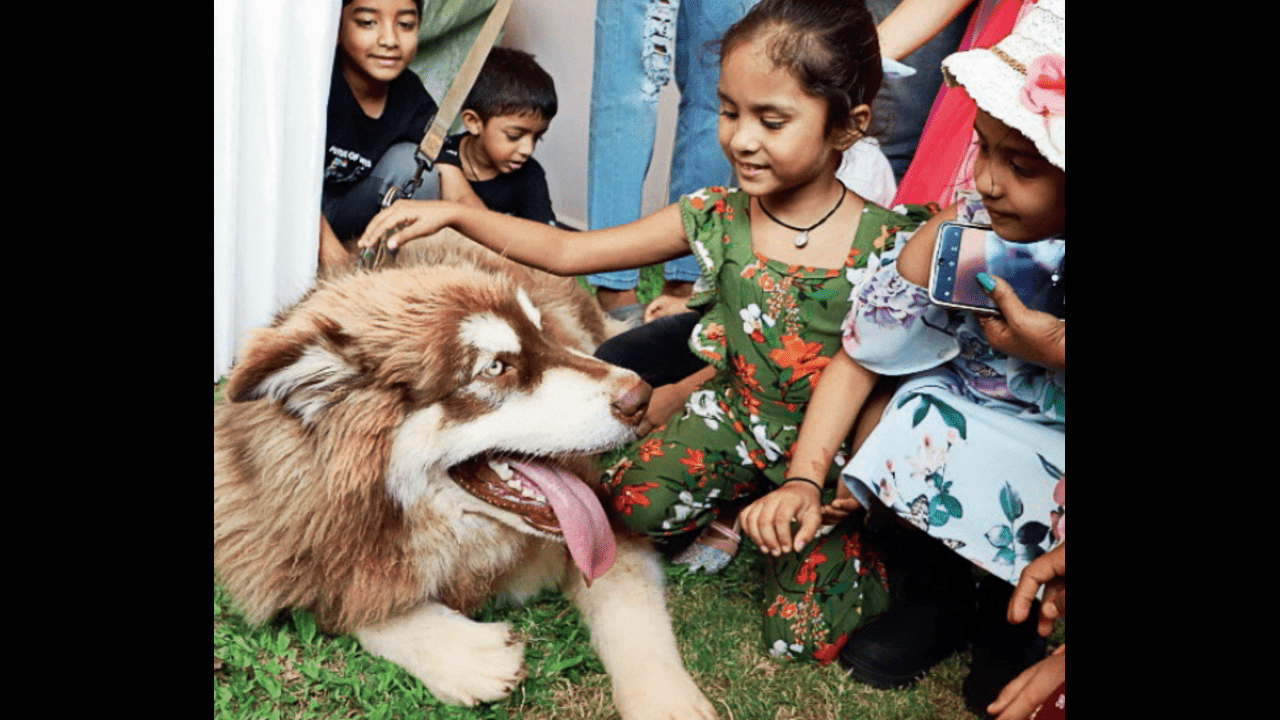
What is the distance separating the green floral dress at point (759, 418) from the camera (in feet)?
5.16

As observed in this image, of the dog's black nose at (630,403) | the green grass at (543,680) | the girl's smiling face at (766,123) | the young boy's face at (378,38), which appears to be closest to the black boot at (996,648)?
the green grass at (543,680)

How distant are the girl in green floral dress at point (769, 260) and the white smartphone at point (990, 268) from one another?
0.95ft

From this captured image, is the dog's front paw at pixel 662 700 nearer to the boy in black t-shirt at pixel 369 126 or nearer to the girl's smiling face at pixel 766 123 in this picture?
the girl's smiling face at pixel 766 123

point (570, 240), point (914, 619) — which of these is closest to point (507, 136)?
point (570, 240)

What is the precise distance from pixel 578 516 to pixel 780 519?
344mm

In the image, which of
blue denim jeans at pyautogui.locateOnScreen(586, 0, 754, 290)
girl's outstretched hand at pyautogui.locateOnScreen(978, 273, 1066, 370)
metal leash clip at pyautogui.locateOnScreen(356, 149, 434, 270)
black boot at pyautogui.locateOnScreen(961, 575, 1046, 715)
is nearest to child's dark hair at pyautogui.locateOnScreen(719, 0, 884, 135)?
blue denim jeans at pyautogui.locateOnScreen(586, 0, 754, 290)

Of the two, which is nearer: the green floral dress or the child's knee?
the green floral dress

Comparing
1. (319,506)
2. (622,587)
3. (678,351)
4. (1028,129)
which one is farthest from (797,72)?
(319,506)

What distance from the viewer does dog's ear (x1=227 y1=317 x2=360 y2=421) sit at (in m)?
1.29

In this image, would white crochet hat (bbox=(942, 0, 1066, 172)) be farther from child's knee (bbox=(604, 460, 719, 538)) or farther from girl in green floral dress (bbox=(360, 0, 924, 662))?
child's knee (bbox=(604, 460, 719, 538))

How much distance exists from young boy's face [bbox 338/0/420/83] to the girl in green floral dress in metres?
0.40

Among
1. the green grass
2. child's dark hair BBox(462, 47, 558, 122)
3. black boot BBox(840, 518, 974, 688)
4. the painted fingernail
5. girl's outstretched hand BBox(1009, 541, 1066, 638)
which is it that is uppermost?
child's dark hair BBox(462, 47, 558, 122)

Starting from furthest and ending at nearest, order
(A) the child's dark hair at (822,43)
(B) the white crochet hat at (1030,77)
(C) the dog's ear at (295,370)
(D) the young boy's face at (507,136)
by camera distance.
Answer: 1. (D) the young boy's face at (507,136)
2. (A) the child's dark hair at (822,43)
3. (C) the dog's ear at (295,370)
4. (B) the white crochet hat at (1030,77)

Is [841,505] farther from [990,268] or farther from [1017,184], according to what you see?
[1017,184]
